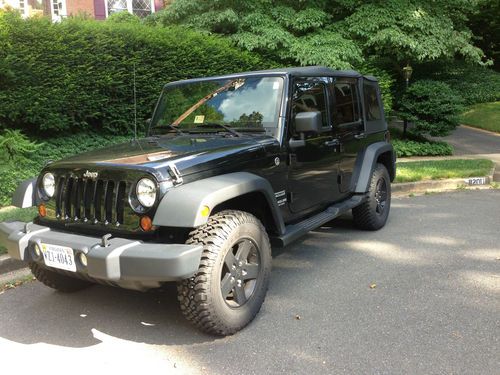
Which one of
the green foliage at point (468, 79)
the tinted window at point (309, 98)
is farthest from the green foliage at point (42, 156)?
the green foliage at point (468, 79)

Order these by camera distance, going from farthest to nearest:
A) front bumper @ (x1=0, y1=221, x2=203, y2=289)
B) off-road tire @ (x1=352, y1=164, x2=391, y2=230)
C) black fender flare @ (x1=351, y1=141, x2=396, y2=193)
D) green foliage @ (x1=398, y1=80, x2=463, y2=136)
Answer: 1. green foliage @ (x1=398, y1=80, x2=463, y2=136)
2. off-road tire @ (x1=352, y1=164, x2=391, y2=230)
3. black fender flare @ (x1=351, y1=141, x2=396, y2=193)
4. front bumper @ (x1=0, y1=221, x2=203, y2=289)

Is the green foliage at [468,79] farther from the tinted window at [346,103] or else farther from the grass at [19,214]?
the grass at [19,214]

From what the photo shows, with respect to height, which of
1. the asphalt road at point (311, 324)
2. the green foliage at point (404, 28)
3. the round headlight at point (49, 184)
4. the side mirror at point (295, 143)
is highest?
the green foliage at point (404, 28)

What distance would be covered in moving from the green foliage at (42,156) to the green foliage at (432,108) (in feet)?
24.4

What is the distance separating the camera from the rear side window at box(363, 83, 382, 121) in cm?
580

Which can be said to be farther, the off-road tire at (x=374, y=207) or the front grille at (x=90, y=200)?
the off-road tire at (x=374, y=207)

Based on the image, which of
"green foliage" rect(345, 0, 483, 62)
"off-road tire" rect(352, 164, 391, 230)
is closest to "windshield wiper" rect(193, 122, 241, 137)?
"off-road tire" rect(352, 164, 391, 230)

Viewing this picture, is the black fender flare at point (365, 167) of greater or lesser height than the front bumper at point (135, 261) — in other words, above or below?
above

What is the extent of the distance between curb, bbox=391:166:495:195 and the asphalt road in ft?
10.9

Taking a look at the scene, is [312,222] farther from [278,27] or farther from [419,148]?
[419,148]

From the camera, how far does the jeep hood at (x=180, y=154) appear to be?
126 inches

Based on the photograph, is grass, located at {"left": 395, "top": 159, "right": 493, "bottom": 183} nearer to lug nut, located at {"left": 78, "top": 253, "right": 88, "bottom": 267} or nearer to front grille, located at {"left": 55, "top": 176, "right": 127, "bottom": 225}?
front grille, located at {"left": 55, "top": 176, "right": 127, "bottom": 225}

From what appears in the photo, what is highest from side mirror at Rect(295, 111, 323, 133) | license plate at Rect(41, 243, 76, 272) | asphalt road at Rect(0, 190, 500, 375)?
side mirror at Rect(295, 111, 323, 133)

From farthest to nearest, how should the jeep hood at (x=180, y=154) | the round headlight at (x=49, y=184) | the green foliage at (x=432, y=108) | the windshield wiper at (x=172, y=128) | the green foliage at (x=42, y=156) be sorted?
the green foliage at (x=432, y=108), the green foliage at (x=42, y=156), the windshield wiper at (x=172, y=128), the round headlight at (x=49, y=184), the jeep hood at (x=180, y=154)
